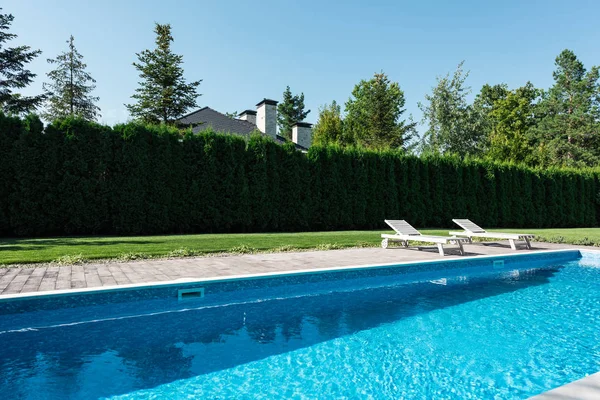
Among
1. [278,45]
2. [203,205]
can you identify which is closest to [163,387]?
[203,205]

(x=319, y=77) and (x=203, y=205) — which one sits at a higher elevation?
(x=319, y=77)

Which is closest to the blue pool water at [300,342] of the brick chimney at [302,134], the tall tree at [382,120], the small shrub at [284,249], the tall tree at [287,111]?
the small shrub at [284,249]

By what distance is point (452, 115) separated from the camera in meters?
31.8

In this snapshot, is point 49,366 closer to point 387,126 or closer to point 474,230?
point 474,230

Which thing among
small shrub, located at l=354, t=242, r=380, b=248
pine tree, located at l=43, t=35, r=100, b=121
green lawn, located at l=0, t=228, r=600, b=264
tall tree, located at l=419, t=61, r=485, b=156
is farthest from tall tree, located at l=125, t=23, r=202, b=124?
tall tree, located at l=419, t=61, r=485, b=156

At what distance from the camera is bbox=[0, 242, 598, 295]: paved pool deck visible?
5340 millimetres

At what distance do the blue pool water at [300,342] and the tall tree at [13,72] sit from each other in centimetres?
2539

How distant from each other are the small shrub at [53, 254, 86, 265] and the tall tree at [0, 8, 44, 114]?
2243 centimetres

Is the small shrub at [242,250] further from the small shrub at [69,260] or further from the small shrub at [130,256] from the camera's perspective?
the small shrub at [69,260]

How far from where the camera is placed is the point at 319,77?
2695cm

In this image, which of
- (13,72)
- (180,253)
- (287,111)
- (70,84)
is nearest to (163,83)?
(13,72)

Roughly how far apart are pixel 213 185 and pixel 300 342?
1003cm

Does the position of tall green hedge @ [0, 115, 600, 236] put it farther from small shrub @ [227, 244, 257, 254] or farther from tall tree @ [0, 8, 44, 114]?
tall tree @ [0, 8, 44, 114]

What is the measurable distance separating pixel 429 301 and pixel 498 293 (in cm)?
165
